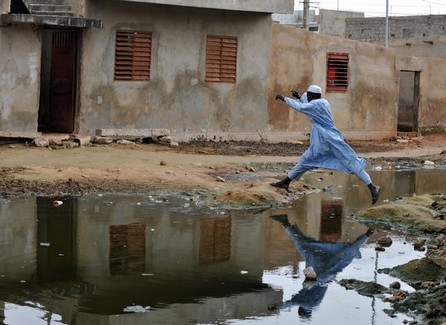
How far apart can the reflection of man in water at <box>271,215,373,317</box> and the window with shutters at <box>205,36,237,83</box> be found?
9449 mm

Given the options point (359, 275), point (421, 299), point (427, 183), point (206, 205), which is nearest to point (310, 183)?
point (427, 183)

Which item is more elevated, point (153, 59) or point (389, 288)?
point (153, 59)

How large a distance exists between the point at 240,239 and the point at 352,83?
48.0ft

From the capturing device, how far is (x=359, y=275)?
9539mm

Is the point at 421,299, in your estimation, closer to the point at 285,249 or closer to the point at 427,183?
the point at 285,249

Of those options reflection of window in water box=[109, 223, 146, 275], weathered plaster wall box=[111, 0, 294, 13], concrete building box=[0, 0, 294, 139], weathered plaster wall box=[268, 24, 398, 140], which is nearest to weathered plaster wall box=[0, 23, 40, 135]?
concrete building box=[0, 0, 294, 139]

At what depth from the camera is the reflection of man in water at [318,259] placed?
27.7ft

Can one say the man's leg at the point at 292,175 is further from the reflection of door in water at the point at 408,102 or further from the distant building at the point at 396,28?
the distant building at the point at 396,28

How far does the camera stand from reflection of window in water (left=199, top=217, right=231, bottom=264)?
10.2 metres

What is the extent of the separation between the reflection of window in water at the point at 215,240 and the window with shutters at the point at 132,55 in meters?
8.54

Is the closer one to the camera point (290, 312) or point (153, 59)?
point (290, 312)

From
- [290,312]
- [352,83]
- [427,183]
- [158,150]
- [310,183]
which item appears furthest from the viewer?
[352,83]

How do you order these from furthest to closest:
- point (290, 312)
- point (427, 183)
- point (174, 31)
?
point (174, 31) < point (427, 183) < point (290, 312)

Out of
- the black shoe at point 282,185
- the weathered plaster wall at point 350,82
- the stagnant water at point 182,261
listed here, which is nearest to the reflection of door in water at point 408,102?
the weathered plaster wall at point 350,82
